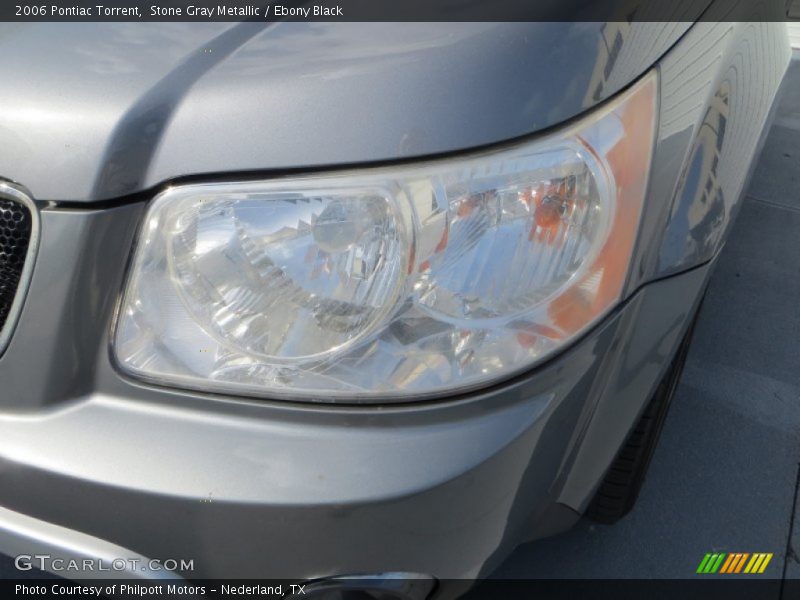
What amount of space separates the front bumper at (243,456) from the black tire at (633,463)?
1.99 feet

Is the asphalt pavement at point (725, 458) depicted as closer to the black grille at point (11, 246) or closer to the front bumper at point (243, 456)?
the front bumper at point (243, 456)

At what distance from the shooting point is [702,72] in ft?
4.46

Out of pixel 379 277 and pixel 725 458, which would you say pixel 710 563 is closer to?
pixel 725 458

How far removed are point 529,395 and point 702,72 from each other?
2.20 ft

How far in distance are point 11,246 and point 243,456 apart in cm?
46

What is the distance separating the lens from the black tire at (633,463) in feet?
5.69

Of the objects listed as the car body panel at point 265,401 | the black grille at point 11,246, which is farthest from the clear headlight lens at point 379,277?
the black grille at point 11,246

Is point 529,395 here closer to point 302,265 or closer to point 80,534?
point 302,265

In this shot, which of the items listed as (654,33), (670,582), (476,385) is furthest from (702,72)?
Result: (670,582)

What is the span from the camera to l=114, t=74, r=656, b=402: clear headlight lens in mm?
1091

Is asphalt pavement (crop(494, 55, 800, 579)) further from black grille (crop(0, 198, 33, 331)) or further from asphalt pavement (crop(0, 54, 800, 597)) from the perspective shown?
black grille (crop(0, 198, 33, 331))

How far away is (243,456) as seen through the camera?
3.55 feet

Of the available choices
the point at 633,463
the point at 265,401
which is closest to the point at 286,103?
the point at 265,401

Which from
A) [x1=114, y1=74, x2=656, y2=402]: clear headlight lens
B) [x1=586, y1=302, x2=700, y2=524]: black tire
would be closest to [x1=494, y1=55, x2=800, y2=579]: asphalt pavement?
[x1=586, y1=302, x2=700, y2=524]: black tire
